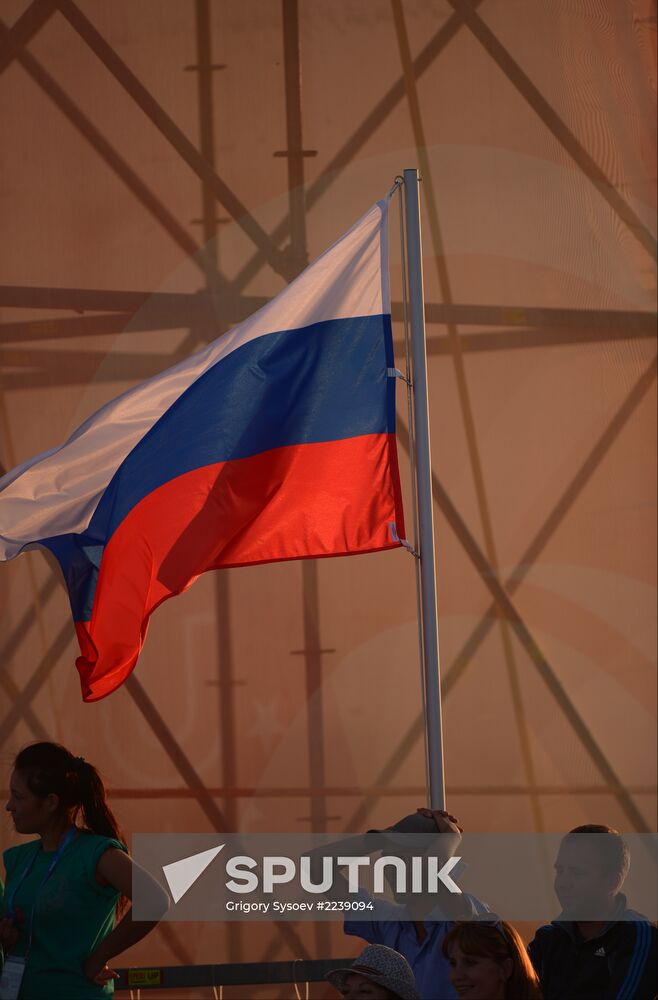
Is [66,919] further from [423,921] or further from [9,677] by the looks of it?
[9,677]

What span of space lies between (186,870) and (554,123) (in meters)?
1.98

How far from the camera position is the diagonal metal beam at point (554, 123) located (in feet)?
9.79

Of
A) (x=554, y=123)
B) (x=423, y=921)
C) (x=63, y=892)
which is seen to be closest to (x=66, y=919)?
(x=63, y=892)

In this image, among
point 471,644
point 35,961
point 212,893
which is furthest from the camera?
point 471,644

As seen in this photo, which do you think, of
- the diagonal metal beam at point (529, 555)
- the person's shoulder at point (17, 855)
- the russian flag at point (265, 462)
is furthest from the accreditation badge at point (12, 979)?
the diagonal metal beam at point (529, 555)

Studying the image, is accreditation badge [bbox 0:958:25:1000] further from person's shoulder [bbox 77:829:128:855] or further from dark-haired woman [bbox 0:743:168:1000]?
person's shoulder [bbox 77:829:128:855]

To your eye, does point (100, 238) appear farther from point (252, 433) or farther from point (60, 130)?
point (252, 433)

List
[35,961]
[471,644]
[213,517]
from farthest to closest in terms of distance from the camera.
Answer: [471,644] < [213,517] < [35,961]

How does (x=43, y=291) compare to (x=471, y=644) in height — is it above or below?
above

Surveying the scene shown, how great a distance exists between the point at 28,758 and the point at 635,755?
1.75 m

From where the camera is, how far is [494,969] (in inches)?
48.8

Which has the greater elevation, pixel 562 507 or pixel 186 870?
pixel 562 507

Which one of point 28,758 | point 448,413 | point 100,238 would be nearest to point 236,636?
point 448,413

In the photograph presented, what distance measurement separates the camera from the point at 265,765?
2705mm
